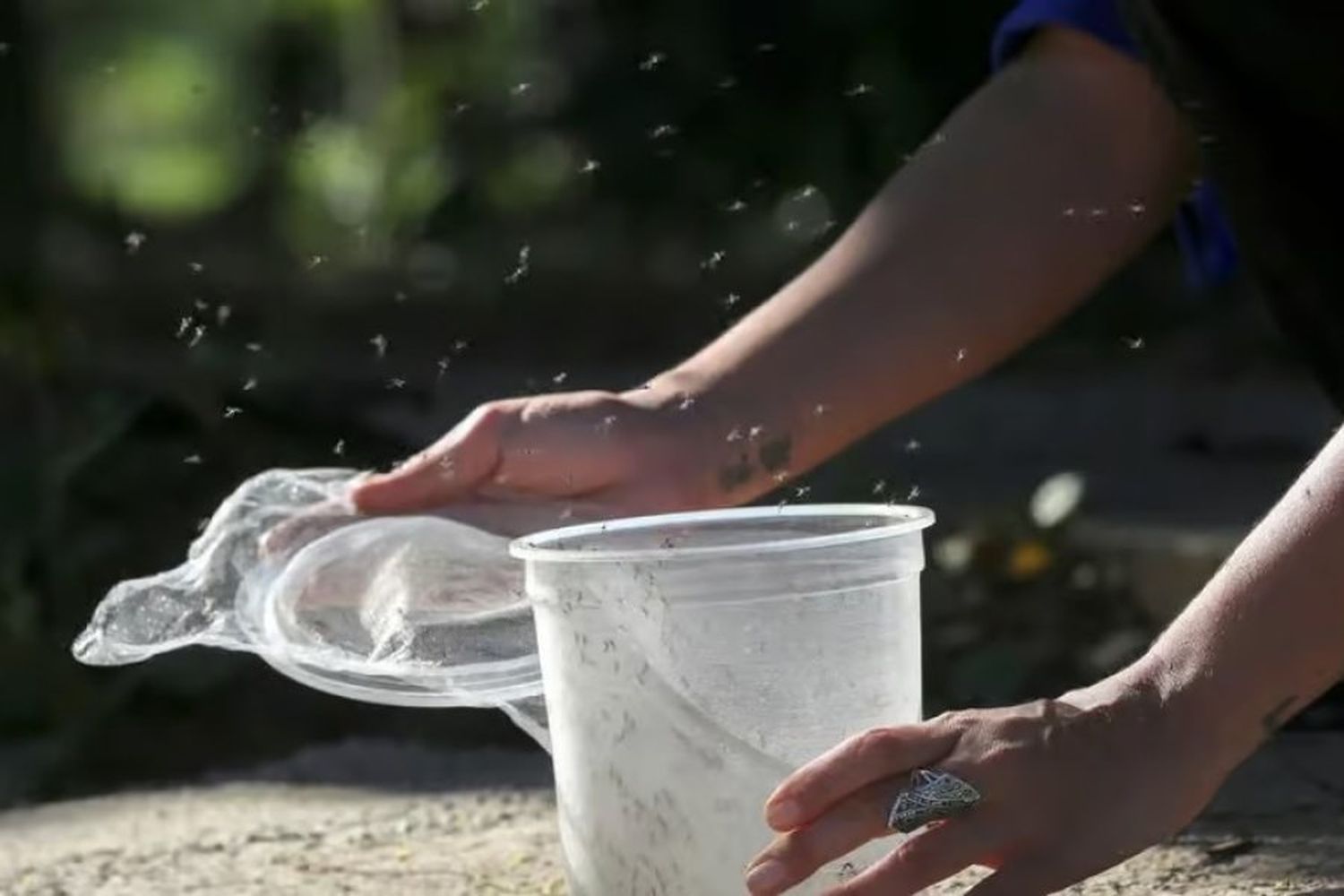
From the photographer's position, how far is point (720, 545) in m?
1.65

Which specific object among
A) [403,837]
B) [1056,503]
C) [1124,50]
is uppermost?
[1124,50]

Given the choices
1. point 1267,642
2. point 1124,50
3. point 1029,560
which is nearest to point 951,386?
point 1124,50

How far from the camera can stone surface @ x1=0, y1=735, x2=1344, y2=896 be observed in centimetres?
191

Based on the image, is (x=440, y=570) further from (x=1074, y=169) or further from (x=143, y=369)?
(x=143, y=369)

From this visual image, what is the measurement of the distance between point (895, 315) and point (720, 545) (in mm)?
359

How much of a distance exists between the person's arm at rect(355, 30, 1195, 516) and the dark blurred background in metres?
0.40

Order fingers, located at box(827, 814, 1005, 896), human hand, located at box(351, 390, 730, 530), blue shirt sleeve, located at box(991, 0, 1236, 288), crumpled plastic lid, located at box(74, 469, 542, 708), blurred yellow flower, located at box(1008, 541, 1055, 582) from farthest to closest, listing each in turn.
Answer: blurred yellow flower, located at box(1008, 541, 1055, 582) < blue shirt sleeve, located at box(991, 0, 1236, 288) < human hand, located at box(351, 390, 730, 530) < crumpled plastic lid, located at box(74, 469, 542, 708) < fingers, located at box(827, 814, 1005, 896)

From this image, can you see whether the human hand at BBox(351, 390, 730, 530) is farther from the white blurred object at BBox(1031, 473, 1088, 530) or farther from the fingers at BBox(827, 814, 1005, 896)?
the white blurred object at BBox(1031, 473, 1088, 530)

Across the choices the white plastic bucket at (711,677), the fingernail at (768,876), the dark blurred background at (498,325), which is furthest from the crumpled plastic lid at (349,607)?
the dark blurred background at (498,325)

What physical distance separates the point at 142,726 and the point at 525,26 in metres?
2.34

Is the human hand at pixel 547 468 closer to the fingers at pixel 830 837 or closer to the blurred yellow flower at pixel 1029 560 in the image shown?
the fingers at pixel 830 837

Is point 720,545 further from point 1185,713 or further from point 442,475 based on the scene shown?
point 1185,713

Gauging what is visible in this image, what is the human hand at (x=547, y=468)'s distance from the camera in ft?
5.88

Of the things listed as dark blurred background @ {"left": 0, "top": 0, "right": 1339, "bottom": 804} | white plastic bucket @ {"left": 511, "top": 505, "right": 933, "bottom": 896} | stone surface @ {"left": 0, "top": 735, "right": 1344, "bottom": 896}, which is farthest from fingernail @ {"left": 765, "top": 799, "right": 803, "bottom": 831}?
dark blurred background @ {"left": 0, "top": 0, "right": 1339, "bottom": 804}
